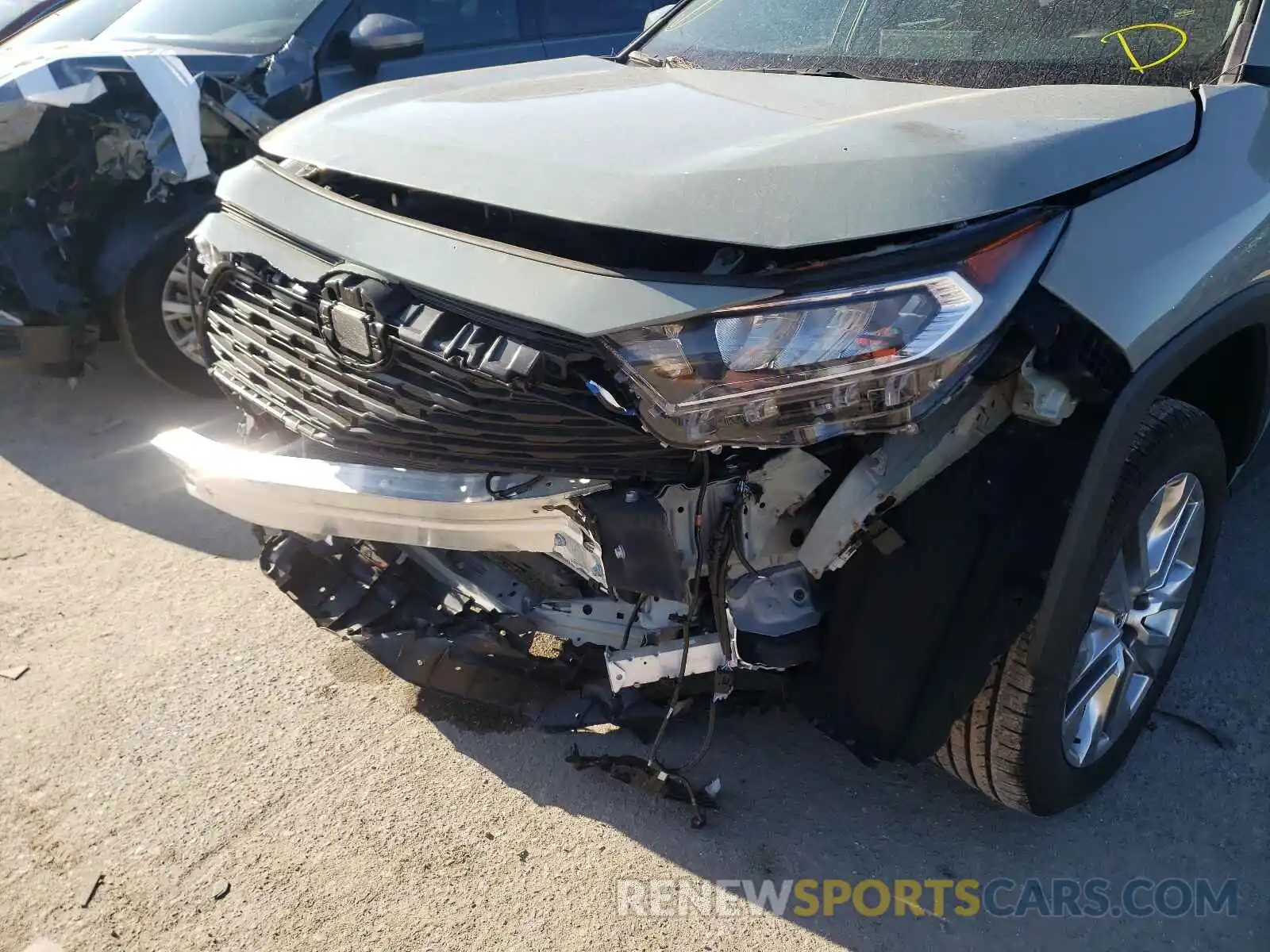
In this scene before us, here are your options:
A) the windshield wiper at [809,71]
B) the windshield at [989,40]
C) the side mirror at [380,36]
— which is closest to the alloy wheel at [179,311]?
the side mirror at [380,36]

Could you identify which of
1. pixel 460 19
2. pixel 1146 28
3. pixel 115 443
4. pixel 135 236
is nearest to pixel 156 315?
pixel 135 236

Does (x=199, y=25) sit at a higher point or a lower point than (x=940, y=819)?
higher

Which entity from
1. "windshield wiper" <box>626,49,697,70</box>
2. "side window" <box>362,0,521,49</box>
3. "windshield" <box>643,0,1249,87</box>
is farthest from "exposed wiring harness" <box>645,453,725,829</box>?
"side window" <box>362,0,521,49</box>

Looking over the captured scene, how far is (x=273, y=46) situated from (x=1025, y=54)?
318 centimetres

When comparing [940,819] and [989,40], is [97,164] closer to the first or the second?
[989,40]

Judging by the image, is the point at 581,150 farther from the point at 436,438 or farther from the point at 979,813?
the point at 979,813

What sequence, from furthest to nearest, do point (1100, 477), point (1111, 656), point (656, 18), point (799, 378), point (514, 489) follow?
point (656, 18)
point (1111, 656)
point (514, 489)
point (1100, 477)
point (799, 378)

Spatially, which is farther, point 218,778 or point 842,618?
point 218,778

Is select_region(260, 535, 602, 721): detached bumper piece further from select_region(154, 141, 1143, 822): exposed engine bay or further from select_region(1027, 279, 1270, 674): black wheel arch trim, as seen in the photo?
select_region(1027, 279, 1270, 674): black wheel arch trim

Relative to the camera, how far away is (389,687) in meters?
2.81

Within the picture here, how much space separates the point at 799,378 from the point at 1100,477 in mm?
606

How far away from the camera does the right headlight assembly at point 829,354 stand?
63.2 inches

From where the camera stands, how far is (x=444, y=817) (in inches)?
93.7

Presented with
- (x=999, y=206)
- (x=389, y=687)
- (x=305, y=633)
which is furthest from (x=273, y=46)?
(x=999, y=206)
